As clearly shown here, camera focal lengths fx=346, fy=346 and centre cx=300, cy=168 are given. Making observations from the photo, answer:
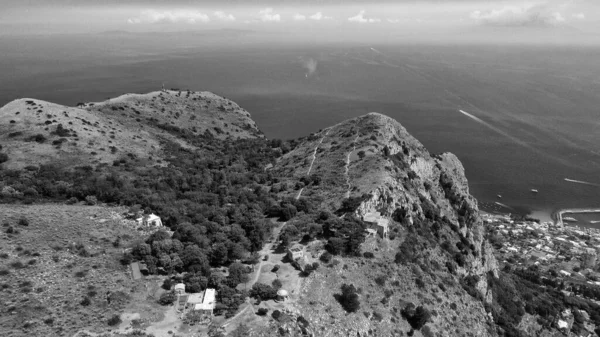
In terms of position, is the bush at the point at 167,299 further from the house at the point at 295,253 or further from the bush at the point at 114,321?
the house at the point at 295,253

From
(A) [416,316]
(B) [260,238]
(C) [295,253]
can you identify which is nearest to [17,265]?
(B) [260,238]

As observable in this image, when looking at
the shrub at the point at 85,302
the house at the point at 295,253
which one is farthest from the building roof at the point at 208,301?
the house at the point at 295,253

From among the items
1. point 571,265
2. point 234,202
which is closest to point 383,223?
point 234,202

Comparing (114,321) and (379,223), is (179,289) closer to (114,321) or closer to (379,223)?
(114,321)

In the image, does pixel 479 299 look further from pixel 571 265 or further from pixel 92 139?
pixel 92 139

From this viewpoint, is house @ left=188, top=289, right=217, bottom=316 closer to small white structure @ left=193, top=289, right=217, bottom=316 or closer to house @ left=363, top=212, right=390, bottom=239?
small white structure @ left=193, top=289, right=217, bottom=316

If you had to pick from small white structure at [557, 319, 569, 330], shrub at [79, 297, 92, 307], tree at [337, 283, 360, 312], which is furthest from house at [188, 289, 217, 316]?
small white structure at [557, 319, 569, 330]
